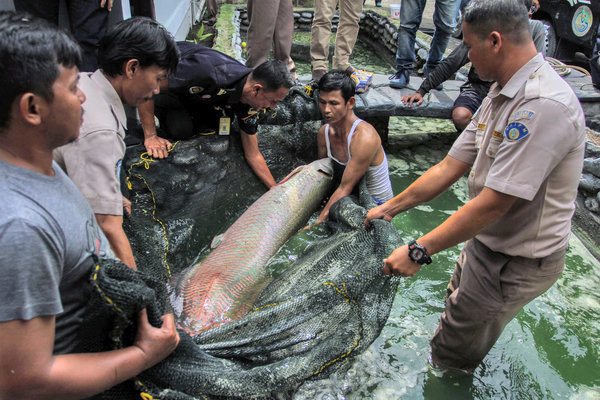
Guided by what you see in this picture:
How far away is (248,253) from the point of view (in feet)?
11.5

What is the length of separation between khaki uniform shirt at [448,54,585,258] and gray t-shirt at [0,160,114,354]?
6.14 ft

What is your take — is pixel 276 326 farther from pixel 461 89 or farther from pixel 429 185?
pixel 461 89

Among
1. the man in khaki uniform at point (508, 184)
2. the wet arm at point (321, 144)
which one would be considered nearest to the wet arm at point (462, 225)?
the man in khaki uniform at point (508, 184)

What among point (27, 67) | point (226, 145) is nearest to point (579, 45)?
point (226, 145)

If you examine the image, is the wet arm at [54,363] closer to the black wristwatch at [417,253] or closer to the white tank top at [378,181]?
the black wristwatch at [417,253]

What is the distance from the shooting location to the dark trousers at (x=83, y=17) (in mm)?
3820

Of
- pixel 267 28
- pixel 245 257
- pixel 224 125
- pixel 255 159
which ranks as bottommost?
pixel 245 257

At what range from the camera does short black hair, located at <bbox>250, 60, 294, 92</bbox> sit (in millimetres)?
3858

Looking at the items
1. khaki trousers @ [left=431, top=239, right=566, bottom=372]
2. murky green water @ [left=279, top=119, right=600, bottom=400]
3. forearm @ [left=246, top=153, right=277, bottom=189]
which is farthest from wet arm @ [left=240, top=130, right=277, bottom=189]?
khaki trousers @ [left=431, top=239, right=566, bottom=372]

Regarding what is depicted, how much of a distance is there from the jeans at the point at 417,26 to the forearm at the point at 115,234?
17.5 ft

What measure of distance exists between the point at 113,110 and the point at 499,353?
3.27m

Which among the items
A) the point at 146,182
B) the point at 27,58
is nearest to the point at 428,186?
the point at 146,182

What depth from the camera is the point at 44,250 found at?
1.12 m

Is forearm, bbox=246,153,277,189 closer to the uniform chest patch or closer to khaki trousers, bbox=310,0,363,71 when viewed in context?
the uniform chest patch
